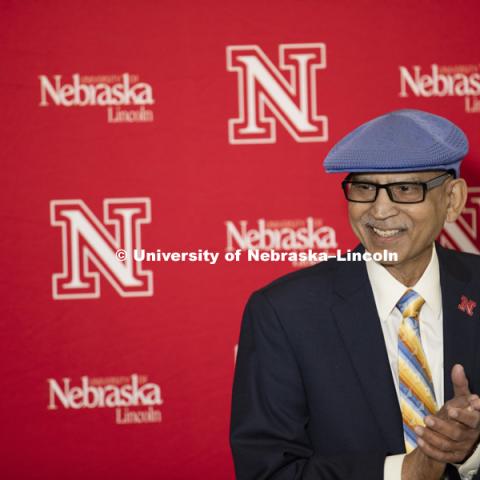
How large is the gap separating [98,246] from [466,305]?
1110 mm

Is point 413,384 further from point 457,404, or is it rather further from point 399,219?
point 399,219

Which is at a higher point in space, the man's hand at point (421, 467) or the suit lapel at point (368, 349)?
the suit lapel at point (368, 349)

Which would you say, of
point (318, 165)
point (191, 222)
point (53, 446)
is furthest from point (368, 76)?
point (53, 446)

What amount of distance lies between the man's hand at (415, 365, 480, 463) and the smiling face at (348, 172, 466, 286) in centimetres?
27

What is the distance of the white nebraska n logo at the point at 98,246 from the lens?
81.1 inches

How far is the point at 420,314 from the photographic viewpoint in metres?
1.39

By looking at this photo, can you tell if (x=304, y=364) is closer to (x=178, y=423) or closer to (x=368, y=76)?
(x=178, y=423)

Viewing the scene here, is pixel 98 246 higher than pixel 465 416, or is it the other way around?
pixel 98 246

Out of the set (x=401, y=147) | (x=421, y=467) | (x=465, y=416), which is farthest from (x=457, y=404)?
(x=401, y=147)

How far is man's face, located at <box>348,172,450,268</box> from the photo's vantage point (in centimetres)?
131

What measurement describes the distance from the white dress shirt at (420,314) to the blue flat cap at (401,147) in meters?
0.23

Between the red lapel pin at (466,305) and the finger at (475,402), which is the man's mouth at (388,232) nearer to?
the red lapel pin at (466,305)

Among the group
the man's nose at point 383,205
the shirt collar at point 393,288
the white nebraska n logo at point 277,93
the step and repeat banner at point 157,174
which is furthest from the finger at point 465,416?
the white nebraska n logo at point 277,93

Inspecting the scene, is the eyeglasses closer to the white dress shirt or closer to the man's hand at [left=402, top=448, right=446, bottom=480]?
the white dress shirt
